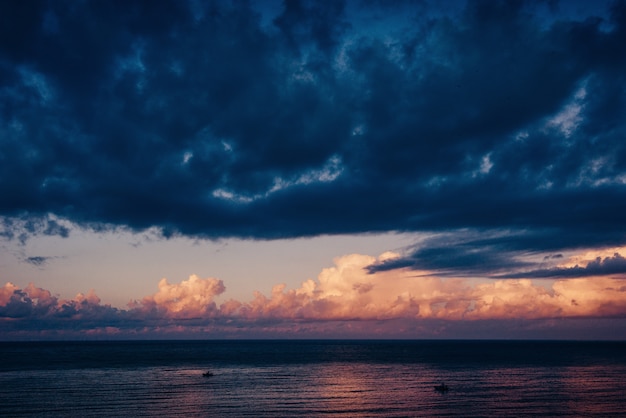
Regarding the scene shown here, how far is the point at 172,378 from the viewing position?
12175 centimetres

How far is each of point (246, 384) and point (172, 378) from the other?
23345 millimetres

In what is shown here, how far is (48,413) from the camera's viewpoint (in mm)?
73250

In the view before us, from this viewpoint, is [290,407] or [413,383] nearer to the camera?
[290,407]

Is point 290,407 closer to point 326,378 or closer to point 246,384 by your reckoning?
point 246,384

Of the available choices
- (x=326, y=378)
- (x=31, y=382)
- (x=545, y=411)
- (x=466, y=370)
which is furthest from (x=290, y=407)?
(x=466, y=370)

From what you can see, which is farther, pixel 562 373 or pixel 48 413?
pixel 562 373

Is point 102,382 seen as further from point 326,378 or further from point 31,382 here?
point 326,378

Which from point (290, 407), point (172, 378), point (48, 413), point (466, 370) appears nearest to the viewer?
point (48, 413)

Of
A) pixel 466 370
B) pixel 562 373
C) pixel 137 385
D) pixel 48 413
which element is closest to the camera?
pixel 48 413

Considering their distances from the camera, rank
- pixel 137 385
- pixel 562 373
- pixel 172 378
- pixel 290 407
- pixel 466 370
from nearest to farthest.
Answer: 1. pixel 290 407
2. pixel 137 385
3. pixel 172 378
4. pixel 562 373
5. pixel 466 370

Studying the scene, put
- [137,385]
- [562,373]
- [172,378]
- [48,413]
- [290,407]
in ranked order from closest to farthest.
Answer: [48,413] → [290,407] → [137,385] → [172,378] → [562,373]

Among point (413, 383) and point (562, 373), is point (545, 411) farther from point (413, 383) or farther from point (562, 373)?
point (562, 373)

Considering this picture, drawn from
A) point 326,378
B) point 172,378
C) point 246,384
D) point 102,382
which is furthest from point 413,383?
point 102,382

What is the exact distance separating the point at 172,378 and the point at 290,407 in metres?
52.8
